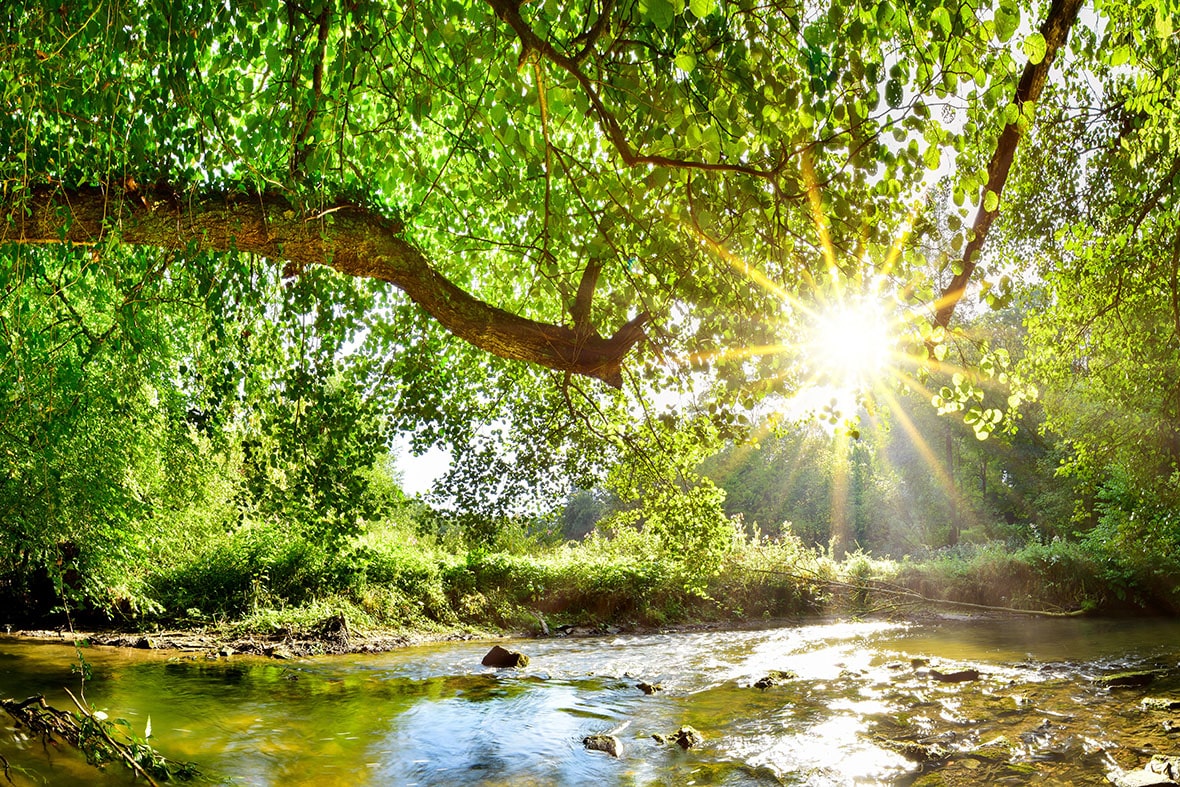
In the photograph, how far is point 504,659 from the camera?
1408cm

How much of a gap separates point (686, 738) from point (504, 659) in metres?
6.10

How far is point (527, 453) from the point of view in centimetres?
1111

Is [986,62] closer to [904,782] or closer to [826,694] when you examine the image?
[904,782]

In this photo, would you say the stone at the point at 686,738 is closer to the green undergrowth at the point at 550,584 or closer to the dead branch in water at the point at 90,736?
the green undergrowth at the point at 550,584

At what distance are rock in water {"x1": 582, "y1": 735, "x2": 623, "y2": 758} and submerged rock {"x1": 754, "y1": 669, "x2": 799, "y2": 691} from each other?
4.40 m

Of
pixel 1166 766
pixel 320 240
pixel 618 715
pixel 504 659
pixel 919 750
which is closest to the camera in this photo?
pixel 320 240

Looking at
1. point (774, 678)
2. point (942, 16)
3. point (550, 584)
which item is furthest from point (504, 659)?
point (942, 16)

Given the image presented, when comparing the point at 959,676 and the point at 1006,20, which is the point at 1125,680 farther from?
the point at 1006,20

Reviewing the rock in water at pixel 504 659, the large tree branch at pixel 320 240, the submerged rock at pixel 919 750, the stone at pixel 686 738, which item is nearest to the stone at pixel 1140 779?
the submerged rock at pixel 919 750

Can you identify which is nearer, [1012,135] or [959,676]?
[1012,135]

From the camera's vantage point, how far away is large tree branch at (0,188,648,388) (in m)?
5.91

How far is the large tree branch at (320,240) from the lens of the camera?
5.91 metres

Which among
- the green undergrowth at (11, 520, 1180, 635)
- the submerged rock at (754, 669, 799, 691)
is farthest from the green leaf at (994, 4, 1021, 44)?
the submerged rock at (754, 669, 799, 691)

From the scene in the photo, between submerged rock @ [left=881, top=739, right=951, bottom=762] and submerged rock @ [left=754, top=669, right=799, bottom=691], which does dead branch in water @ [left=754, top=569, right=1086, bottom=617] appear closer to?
submerged rock @ [left=754, top=669, right=799, bottom=691]
